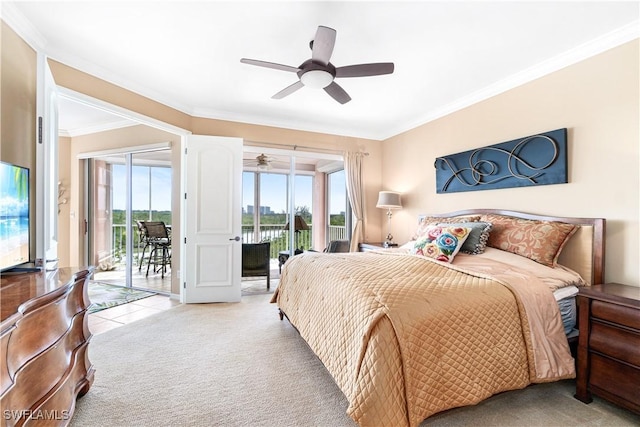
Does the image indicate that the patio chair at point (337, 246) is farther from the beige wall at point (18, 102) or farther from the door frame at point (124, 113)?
the beige wall at point (18, 102)

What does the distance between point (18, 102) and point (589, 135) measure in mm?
4420

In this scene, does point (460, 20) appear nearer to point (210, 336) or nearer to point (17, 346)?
point (17, 346)

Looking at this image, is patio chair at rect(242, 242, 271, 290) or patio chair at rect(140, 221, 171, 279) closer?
patio chair at rect(242, 242, 271, 290)

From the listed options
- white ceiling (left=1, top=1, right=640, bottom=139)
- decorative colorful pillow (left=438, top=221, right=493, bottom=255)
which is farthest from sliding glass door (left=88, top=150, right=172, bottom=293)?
decorative colorful pillow (left=438, top=221, right=493, bottom=255)

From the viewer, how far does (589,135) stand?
2420 millimetres

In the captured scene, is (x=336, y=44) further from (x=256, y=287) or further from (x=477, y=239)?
(x=256, y=287)

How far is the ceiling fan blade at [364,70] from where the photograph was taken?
2197 millimetres

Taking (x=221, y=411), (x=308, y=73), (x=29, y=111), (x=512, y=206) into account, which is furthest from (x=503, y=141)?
(x=29, y=111)

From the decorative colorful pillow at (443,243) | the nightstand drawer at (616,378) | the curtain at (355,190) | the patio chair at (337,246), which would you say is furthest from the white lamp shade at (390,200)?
the nightstand drawer at (616,378)

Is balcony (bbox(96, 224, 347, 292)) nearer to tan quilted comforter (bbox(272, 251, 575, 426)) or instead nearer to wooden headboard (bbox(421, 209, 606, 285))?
tan quilted comforter (bbox(272, 251, 575, 426))

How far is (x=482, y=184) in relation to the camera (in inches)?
129

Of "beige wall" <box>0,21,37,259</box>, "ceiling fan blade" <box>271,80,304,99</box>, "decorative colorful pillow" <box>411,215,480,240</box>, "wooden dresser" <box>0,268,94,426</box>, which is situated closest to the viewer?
"wooden dresser" <box>0,268,94,426</box>

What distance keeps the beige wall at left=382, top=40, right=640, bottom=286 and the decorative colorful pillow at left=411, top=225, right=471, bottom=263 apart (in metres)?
0.82

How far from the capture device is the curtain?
4.87 meters
